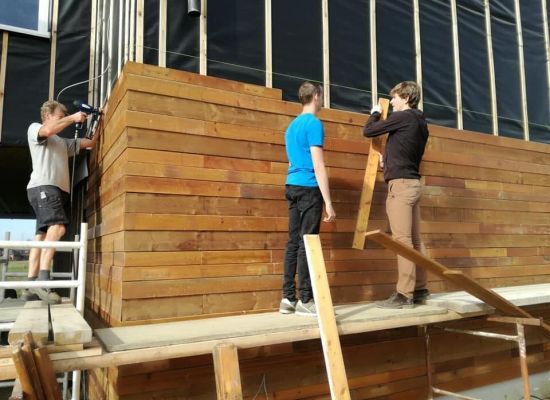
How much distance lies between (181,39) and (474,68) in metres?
3.56

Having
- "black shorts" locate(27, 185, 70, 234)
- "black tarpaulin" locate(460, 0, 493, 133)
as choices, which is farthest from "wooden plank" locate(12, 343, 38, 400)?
"black tarpaulin" locate(460, 0, 493, 133)

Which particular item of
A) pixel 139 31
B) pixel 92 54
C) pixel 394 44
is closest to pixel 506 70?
pixel 394 44

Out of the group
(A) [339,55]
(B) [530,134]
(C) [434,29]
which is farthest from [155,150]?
(B) [530,134]

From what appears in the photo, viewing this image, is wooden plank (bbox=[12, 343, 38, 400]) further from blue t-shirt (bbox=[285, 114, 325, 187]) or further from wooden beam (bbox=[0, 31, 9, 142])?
wooden beam (bbox=[0, 31, 9, 142])

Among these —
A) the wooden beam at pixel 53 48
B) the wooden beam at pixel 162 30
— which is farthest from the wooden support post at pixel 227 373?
the wooden beam at pixel 53 48

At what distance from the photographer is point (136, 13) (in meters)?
3.66

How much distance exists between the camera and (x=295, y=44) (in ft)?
14.4

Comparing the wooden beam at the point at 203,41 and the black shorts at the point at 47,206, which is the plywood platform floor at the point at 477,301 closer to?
the wooden beam at the point at 203,41

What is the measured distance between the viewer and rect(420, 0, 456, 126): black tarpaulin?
5184 mm

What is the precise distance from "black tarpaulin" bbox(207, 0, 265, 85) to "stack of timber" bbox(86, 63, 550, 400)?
27 cm

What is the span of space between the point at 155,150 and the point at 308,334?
5.41 feet

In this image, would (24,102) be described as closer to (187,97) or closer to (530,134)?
(187,97)

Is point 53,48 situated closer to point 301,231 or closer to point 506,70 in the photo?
point 301,231

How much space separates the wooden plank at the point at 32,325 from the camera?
2.21 metres
